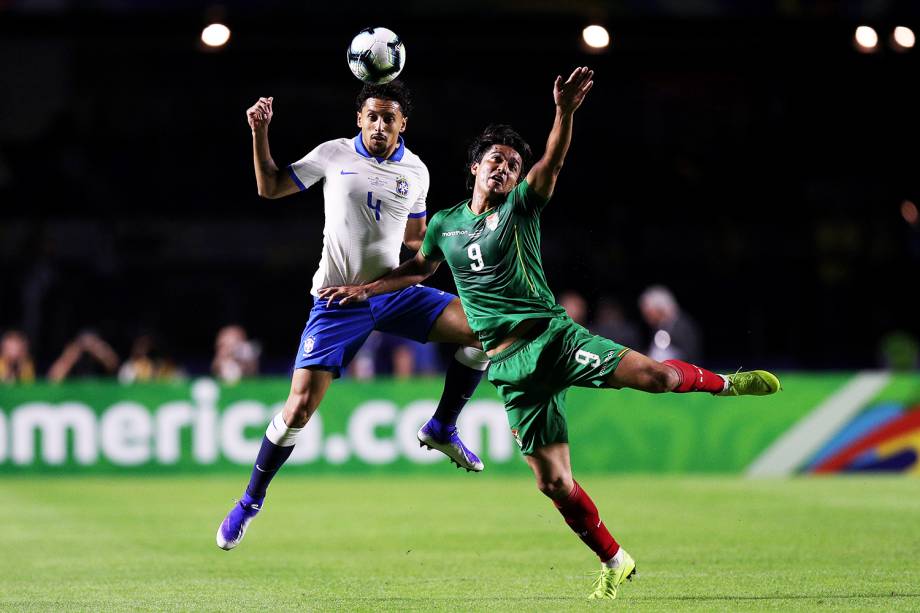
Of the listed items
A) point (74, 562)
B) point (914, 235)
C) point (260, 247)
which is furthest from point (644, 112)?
point (74, 562)

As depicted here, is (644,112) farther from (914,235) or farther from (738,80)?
(914,235)

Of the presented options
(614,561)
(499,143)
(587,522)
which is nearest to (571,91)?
(499,143)

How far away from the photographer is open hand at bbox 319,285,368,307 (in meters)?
7.86

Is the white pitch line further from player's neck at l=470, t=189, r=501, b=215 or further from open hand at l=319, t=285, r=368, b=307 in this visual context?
player's neck at l=470, t=189, r=501, b=215

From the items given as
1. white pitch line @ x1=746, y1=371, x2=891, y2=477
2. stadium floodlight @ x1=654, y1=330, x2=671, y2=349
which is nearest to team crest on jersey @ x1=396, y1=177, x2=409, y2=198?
stadium floodlight @ x1=654, y1=330, x2=671, y2=349

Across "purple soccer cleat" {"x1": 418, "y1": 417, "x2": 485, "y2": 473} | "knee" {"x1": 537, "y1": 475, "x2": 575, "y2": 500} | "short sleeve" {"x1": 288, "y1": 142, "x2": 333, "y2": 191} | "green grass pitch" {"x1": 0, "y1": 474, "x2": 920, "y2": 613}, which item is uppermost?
"short sleeve" {"x1": 288, "y1": 142, "x2": 333, "y2": 191}

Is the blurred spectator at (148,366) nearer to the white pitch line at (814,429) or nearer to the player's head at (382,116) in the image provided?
the white pitch line at (814,429)

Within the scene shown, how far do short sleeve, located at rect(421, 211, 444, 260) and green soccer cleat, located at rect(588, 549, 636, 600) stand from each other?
6.45ft

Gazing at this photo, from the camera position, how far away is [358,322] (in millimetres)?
8070

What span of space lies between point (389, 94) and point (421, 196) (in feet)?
2.12

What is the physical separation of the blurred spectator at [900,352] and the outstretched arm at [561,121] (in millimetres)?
14760

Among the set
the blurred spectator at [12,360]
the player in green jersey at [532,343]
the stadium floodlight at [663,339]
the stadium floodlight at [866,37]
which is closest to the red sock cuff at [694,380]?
the player in green jersey at [532,343]

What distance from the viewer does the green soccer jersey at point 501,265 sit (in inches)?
289

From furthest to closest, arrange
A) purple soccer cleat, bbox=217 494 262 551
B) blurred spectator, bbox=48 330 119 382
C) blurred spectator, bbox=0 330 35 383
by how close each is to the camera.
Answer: blurred spectator, bbox=48 330 119 382 < blurred spectator, bbox=0 330 35 383 < purple soccer cleat, bbox=217 494 262 551
